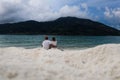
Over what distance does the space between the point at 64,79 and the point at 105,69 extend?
2.81 meters

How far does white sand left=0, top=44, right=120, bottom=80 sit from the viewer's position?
676 centimetres

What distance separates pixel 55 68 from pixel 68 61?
332cm

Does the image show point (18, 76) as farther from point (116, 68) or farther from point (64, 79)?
point (116, 68)

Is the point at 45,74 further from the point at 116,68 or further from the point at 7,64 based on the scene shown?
the point at 116,68

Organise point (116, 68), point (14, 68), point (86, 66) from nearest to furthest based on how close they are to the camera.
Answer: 1. point (14, 68)
2. point (116, 68)
3. point (86, 66)

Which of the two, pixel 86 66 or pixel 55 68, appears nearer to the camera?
pixel 55 68

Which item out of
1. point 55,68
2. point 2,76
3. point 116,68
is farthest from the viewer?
point 116,68

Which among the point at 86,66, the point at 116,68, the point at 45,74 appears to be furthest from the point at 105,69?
the point at 45,74

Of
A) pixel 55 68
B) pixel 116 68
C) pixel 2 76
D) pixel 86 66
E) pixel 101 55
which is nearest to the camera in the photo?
pixel 2 76

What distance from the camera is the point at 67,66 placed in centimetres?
845

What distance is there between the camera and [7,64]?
7062mm

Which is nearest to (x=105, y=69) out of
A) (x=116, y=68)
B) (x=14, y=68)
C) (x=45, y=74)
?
(x=116, y=68)

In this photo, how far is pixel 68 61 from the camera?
36.1 feet

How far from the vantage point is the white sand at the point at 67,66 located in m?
6.76
